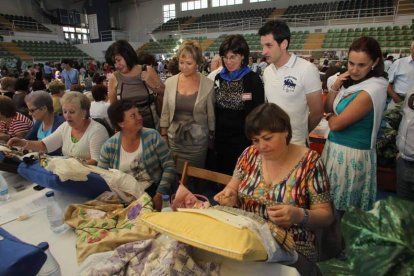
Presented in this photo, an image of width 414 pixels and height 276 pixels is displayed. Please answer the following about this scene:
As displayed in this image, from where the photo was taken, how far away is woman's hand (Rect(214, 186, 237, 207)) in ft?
4.66

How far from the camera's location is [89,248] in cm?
118

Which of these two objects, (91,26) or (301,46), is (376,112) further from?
(91,26)

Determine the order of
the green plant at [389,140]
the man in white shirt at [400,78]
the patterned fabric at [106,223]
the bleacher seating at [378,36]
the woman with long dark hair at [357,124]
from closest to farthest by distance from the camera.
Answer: the patterned fabric at [106,223], the woman with long dark hair at [357,124], the green plant at [389,140], the man in white shirt at [400,78], the bleacher seating at [378,36]

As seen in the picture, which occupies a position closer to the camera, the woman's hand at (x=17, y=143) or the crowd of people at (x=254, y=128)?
the crowd of people at (x=254, y=128)

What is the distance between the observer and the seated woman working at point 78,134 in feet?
6.92

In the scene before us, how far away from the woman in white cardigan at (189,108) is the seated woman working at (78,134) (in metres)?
0.52

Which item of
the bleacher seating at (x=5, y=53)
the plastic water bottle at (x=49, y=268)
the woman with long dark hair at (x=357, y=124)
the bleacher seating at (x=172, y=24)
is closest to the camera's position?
the plastic water bottle at (x=49, y=268)

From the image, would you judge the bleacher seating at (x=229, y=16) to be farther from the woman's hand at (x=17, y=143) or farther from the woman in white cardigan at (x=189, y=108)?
the woman's hand at (x=17, y=143)

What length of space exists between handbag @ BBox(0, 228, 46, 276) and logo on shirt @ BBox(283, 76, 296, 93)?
5.07 feet

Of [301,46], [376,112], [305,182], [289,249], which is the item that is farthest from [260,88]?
[301,46]

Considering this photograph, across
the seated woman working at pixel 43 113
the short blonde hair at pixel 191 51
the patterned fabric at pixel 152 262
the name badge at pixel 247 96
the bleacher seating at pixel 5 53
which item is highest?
the bleacher seating at pixel 5 53

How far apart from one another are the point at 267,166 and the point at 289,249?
409 millimetres

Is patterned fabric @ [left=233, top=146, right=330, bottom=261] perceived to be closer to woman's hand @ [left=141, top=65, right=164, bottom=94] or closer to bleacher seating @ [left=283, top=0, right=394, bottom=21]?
woman's hand @ [left=141, top=65, right=164, bottom=94]

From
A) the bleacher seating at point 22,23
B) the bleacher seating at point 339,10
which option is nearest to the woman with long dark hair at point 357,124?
the bleacher seating at point 339,10
